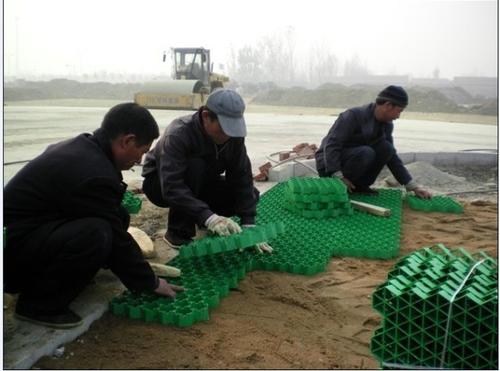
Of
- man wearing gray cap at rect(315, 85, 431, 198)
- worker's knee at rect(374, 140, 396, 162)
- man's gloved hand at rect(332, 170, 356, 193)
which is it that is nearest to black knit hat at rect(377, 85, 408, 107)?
man wearing gray cap at rect(315, 85, 431, 198)

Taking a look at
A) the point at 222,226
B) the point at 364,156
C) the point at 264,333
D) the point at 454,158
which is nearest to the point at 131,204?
the point at 222,226

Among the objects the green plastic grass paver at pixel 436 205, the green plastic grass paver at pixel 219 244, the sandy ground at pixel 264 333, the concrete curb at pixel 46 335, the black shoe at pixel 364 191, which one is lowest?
the sandy ground at pixel 264 333

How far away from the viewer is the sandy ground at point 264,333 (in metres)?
2.30

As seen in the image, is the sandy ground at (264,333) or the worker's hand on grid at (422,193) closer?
the sandy ground at (264,333)

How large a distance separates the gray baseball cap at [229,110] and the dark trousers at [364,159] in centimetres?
231

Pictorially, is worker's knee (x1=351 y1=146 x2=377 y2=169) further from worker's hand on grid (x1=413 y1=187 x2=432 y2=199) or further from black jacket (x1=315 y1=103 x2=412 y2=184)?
worker's hand on grid (x1=413 y1=187 x2=432 y2=199)

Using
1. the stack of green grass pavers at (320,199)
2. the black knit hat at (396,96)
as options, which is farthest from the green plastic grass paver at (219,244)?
the black knit hat at (396,96)

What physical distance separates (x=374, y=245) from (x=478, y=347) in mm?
2006

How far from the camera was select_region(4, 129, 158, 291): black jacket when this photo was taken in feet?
7.73

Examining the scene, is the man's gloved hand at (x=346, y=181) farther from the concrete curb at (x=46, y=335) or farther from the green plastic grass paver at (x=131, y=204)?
the concrete curb at (x=46, y=335)

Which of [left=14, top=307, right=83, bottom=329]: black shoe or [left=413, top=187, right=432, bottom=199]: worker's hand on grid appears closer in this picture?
[left=14, top=307, right=83, bottom=329]: black shoe

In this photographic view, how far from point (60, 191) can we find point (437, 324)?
5.89 ft

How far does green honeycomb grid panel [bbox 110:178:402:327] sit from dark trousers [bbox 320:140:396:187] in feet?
1.05

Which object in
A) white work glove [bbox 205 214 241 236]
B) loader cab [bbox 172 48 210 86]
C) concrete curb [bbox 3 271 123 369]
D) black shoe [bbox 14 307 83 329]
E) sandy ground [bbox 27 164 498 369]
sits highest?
loader cab [bbox 172 48 210 86]
